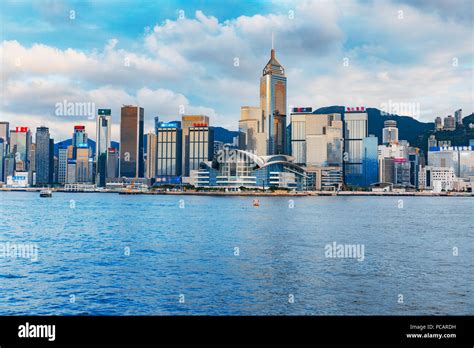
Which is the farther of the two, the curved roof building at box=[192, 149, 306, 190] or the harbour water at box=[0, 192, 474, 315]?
the curved roof building at box=[192, 149, 306, 190]

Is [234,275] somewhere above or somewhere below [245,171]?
below

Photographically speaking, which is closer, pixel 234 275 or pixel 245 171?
pixel 234 275

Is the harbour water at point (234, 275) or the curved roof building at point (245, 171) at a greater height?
the curved roof building at point (245, 171)

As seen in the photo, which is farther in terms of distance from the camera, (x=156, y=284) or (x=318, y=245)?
(x=318, y=245)

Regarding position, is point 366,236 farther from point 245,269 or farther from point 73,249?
point 73,249

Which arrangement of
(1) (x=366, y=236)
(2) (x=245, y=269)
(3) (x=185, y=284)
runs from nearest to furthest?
1. (3) (x=185, y=284)
2. (2) (x=245, y=269)
3. (1) (x=366, y=236)

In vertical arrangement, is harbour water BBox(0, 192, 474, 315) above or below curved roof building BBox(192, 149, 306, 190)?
below

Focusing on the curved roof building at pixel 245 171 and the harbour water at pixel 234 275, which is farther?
the curved roof building at pixel 245 171
